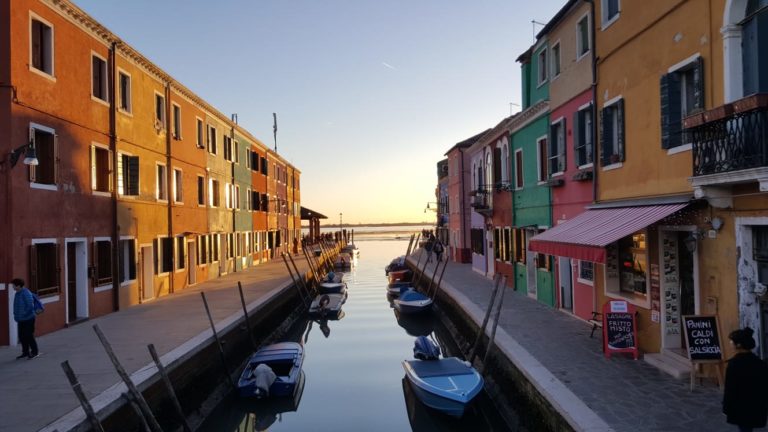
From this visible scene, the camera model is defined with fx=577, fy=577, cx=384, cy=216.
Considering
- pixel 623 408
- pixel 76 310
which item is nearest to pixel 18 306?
pixel 76 310

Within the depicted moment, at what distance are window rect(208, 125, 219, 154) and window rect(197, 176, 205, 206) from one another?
2165mm

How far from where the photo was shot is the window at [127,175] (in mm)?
18997

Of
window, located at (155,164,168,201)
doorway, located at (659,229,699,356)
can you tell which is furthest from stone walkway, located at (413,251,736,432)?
window, located at (155,164,168,201)

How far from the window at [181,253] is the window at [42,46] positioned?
36.1 feet

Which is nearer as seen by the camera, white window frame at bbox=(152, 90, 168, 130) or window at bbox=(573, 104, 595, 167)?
window at bbox=(573, 104, 595, 167)

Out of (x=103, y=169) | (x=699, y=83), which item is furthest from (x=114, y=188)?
(x=699, y=83)

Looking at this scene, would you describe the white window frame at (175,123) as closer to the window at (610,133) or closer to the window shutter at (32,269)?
the window shutter at (32,269)

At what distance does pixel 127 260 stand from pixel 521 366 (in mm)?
14546

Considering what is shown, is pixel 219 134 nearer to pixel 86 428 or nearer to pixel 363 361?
pixel 363 361

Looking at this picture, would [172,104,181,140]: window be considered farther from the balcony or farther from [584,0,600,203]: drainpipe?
the balcony

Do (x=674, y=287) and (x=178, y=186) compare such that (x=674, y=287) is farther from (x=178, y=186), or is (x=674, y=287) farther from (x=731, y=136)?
(x=178, y=186)

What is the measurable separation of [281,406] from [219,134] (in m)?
22.3

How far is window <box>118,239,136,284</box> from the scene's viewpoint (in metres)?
19.0

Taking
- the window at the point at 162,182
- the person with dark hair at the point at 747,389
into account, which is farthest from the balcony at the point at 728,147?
the window at the point at 162,182
